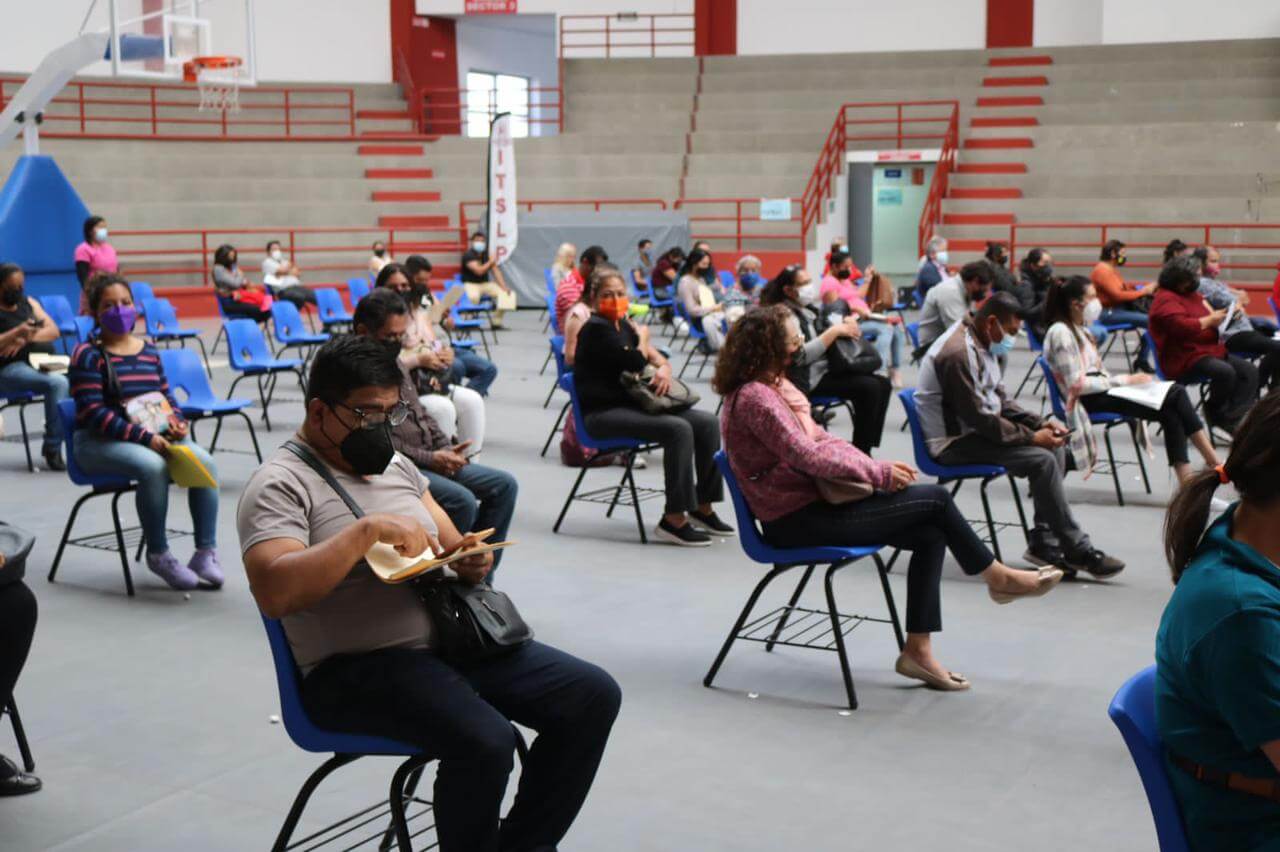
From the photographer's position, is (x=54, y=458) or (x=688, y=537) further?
(x=54, y=458)

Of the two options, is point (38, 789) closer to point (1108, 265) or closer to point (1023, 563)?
point (1023, 563)

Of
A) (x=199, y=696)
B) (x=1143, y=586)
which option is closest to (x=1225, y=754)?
(x=199, y=696)

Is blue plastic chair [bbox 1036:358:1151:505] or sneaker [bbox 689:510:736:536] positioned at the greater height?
blue plastic chair [bbox 1036:358:1151:505]

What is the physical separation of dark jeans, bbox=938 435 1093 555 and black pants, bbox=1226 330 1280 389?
13.2 ft

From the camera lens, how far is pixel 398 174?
2131 centimetres

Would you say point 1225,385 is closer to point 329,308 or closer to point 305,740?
point 305,740

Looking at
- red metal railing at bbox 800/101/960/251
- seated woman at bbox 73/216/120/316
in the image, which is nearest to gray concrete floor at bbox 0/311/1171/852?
seated woman at bbox 73/216/120/316

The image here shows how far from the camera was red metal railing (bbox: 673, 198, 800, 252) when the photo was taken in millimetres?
19859

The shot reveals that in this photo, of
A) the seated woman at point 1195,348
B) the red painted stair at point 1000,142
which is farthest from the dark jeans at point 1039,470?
the red painted stair at point 1000,142

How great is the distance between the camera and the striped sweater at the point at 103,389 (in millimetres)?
5383

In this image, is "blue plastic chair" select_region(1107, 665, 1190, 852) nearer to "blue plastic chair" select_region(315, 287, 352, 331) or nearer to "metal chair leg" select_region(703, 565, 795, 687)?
"metal chair leg" select_region(703, 565, 795, 687)

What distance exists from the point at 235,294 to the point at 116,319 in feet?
26.4

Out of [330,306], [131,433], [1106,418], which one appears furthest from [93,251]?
[1106,418]

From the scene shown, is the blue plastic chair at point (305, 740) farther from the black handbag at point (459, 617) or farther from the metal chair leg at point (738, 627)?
the metal chair leg at point (738, 627)
